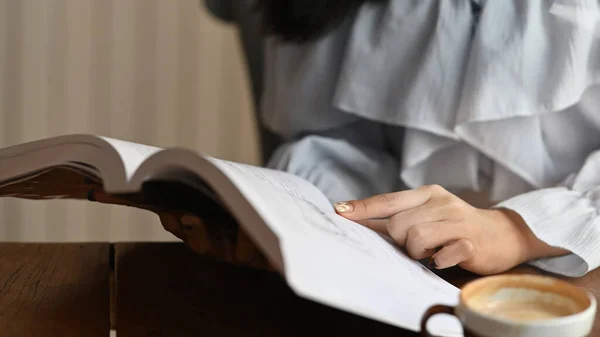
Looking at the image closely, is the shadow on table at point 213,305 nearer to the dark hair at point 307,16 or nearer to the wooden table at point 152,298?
the wooden table at point 152,298

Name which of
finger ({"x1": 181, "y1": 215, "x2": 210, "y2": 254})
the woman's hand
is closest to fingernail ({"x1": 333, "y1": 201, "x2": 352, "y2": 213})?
the woman's hand

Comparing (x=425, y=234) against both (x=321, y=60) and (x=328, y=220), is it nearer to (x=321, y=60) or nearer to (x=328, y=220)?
(x=328, y=220)

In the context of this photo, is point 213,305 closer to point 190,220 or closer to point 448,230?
point 190,220

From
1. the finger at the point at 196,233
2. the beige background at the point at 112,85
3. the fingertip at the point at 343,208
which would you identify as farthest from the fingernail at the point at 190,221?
the beige background at the point at 112,85

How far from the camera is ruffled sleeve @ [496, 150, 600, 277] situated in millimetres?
570

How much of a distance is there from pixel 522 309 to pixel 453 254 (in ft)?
0.59

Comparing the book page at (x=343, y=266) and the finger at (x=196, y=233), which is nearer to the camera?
the book page at (x=343, y=266)

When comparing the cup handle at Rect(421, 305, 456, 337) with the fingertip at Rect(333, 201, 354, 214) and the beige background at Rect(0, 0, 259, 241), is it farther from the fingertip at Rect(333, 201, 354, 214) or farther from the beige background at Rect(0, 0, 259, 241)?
the beige background at Rect(0, 0, 259, 241)

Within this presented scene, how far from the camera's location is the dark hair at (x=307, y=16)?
806mm

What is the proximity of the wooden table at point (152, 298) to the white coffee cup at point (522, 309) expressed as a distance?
0.34ft

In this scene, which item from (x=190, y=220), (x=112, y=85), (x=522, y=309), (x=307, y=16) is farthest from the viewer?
(x=112, y=85)

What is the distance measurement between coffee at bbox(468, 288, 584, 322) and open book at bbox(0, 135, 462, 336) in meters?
0.04

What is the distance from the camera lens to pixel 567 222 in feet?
1.95

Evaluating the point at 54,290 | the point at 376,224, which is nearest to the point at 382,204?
the point at 376,224
